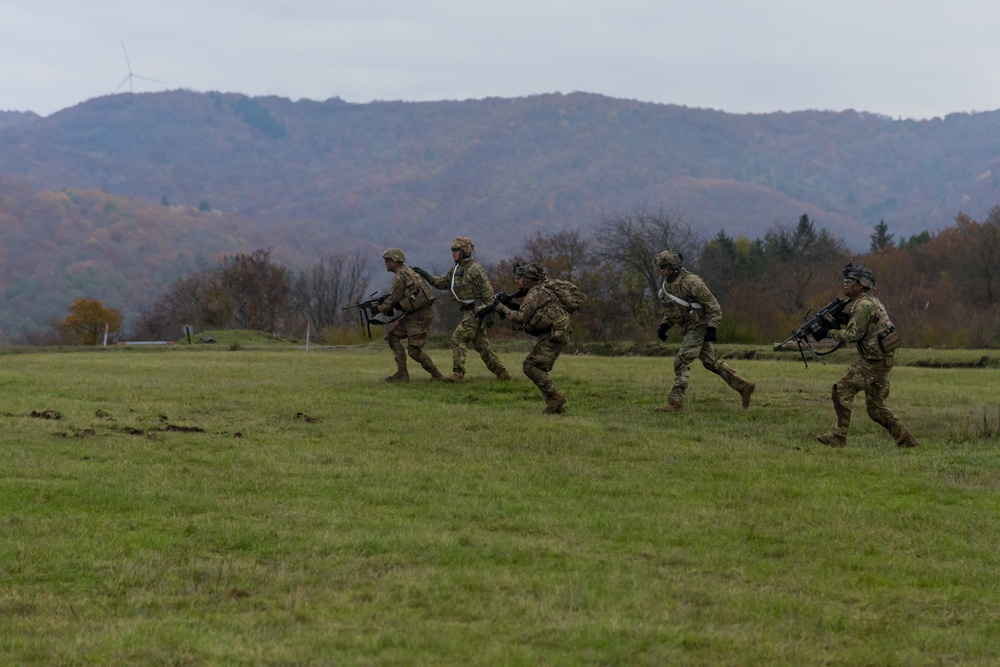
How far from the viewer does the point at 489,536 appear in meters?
9.80

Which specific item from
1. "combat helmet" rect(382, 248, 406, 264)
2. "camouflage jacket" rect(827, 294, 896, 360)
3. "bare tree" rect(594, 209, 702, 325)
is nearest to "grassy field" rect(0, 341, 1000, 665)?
"camouflage jacket" rect(827, 294, 896, 360)

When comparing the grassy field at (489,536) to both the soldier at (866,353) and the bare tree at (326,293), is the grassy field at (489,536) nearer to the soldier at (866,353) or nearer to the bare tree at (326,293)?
the soldier at (866,353)

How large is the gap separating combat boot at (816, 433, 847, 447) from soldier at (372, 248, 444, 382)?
29.5ft

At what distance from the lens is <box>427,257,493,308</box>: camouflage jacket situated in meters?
22.2

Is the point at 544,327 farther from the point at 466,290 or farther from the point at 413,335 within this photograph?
the point at 413,335

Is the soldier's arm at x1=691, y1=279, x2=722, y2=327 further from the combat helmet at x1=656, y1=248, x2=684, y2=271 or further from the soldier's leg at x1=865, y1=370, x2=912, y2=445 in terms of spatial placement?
the soldier's leg at x1=865, y1=370, x2=912, y2=445

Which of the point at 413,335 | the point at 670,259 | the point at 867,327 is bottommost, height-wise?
the point at 413,335

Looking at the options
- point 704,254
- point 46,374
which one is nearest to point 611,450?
point 46,374

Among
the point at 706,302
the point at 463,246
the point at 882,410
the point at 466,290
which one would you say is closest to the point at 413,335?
the point at 466,290

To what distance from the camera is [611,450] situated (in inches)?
569

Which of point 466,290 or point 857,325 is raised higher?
point 466,290

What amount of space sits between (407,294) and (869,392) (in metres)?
9.66

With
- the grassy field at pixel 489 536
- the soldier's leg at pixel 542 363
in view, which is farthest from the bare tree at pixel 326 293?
the grassy field at pixel 489 536

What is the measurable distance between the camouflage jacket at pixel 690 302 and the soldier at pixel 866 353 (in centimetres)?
334
